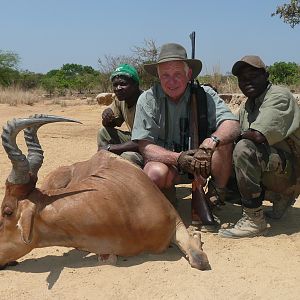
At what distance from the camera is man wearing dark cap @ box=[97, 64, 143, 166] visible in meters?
5.16

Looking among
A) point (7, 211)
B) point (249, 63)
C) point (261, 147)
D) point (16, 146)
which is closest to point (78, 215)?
point (7, 211)

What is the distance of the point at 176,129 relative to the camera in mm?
4945

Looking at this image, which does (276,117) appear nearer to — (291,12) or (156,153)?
(156,153)

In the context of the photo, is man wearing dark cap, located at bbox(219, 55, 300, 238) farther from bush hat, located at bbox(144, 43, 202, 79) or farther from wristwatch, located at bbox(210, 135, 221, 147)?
bush hat, located at bbox(144, 43, 202, 79)

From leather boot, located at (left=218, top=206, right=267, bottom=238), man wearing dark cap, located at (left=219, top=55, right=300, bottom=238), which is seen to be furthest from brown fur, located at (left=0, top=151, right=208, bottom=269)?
man wearing dark cap, located at (left=219, top=55, right=300, bottom=238)

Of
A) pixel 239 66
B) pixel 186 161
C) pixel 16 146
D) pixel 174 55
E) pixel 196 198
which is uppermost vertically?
pixel 174 55

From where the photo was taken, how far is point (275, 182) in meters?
4.73

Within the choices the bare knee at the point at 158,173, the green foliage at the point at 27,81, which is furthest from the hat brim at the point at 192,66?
the green foliage at the point at 27,81

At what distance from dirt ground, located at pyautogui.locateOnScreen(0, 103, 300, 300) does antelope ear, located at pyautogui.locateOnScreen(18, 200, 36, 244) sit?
32 cm

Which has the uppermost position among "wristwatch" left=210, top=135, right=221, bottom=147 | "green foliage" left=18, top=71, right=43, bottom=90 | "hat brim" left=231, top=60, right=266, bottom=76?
"hat brim" left=231, top=60, right=266, bottom=76

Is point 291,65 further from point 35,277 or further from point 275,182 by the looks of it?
point 35,277

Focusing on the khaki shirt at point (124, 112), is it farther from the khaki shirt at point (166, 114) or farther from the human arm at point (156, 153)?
the human arm at point (156, 153)

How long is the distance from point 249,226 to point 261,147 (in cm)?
72

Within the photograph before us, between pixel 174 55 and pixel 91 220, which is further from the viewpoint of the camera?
pixel 174 55
